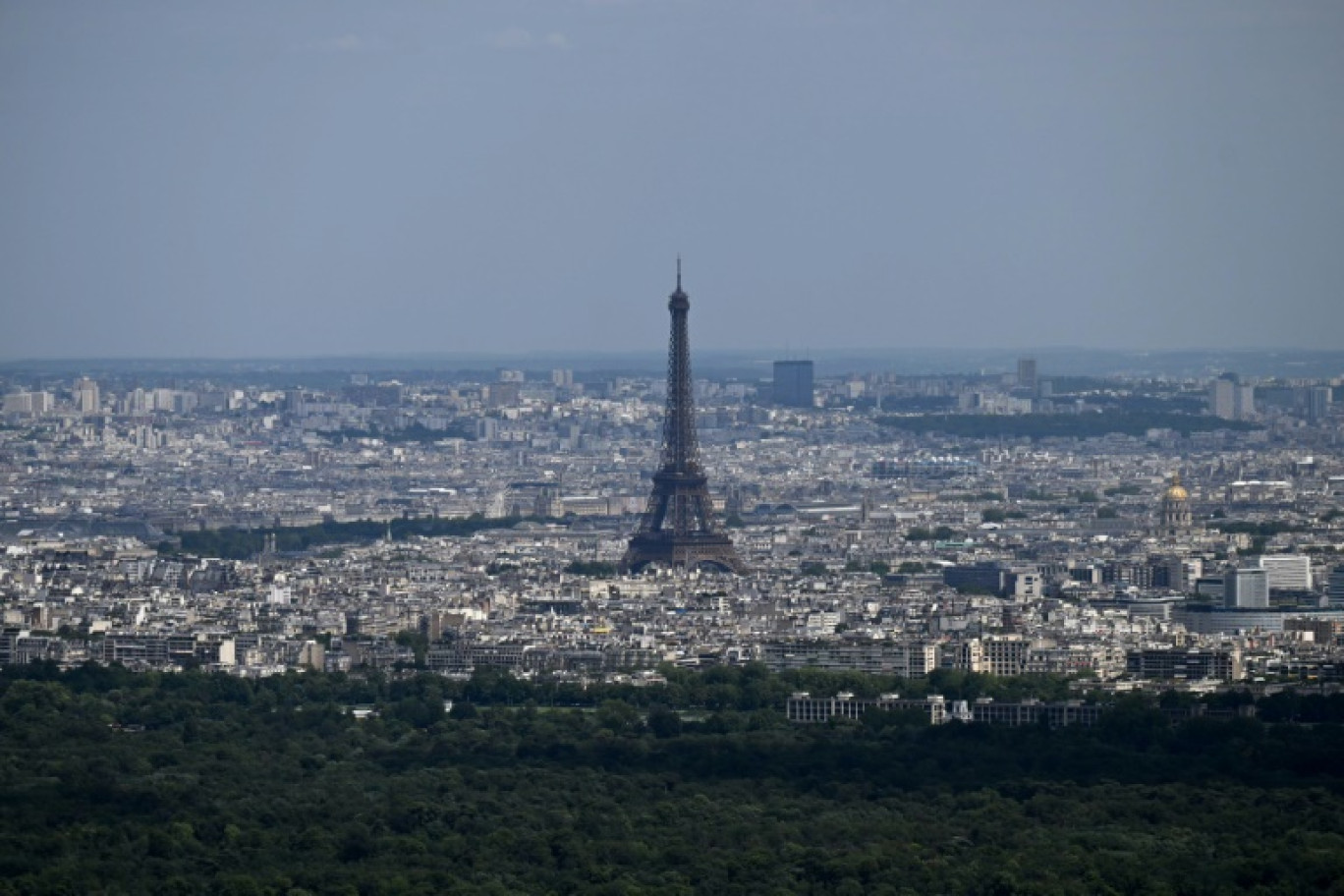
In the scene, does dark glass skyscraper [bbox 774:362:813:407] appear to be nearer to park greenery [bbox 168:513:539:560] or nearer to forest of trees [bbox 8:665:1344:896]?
park greenery [bbox 168:513:539:560]

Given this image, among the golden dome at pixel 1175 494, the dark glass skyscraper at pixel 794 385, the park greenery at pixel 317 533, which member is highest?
the golden dome at pixel 1175 494

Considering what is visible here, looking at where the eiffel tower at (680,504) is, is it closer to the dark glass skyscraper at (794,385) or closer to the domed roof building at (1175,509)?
the domed roof building at (1175,509)

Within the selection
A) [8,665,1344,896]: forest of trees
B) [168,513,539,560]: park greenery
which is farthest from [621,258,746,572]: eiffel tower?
[8,665,1344,896]: forest of trees

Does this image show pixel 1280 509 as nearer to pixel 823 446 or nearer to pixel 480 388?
pixel 823 446

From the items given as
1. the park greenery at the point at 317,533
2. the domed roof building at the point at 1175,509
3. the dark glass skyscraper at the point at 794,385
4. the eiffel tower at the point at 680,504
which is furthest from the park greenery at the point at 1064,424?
the eiffel tower at the point at 680,504

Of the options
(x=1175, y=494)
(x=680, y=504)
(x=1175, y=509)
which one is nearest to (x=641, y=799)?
(x=680, y=504)

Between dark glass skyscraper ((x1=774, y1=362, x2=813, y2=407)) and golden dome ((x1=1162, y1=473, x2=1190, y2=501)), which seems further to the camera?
dark glass skyscraper ((x1=774, y1=362, x2=813, y2=407))

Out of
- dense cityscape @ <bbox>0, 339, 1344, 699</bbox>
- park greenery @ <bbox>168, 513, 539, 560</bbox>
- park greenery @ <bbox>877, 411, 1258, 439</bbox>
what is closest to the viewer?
dense cityscape @ <bbox>0, 339, 1344, 699</bbox>
